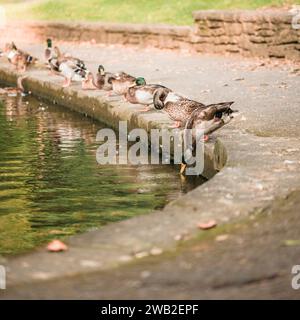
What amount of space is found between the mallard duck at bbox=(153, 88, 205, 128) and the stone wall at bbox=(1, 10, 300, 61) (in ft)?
22.6

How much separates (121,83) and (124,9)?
13136 millimetres

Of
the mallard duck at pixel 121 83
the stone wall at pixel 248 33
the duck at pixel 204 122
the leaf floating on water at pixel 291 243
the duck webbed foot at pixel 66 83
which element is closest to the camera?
the leaf floating on water at pixel 291 243

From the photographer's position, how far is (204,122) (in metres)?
9.11

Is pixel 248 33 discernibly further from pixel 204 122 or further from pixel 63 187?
pixel 63 187

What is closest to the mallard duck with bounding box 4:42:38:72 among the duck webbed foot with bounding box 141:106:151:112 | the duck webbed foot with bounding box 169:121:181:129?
the duck webbed foot with bounding box 141:106:151:112

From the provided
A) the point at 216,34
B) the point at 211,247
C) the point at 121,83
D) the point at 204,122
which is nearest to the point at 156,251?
the point at 211,247

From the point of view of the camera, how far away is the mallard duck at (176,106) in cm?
997

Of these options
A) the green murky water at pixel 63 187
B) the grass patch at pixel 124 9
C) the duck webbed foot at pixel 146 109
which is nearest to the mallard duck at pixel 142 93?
the duck webbed foot at pixel 146 109

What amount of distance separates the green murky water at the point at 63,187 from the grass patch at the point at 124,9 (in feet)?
31.2

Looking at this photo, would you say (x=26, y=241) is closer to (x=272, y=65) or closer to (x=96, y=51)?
(x=272, y=65)

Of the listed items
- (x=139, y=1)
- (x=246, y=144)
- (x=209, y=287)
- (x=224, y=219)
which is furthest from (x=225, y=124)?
(x=139, y=1)

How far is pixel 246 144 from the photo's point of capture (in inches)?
336

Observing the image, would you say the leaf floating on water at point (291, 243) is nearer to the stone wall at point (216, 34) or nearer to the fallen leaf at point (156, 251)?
the fallen leaf at point (156, 251)

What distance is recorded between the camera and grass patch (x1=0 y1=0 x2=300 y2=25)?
2262 cm
